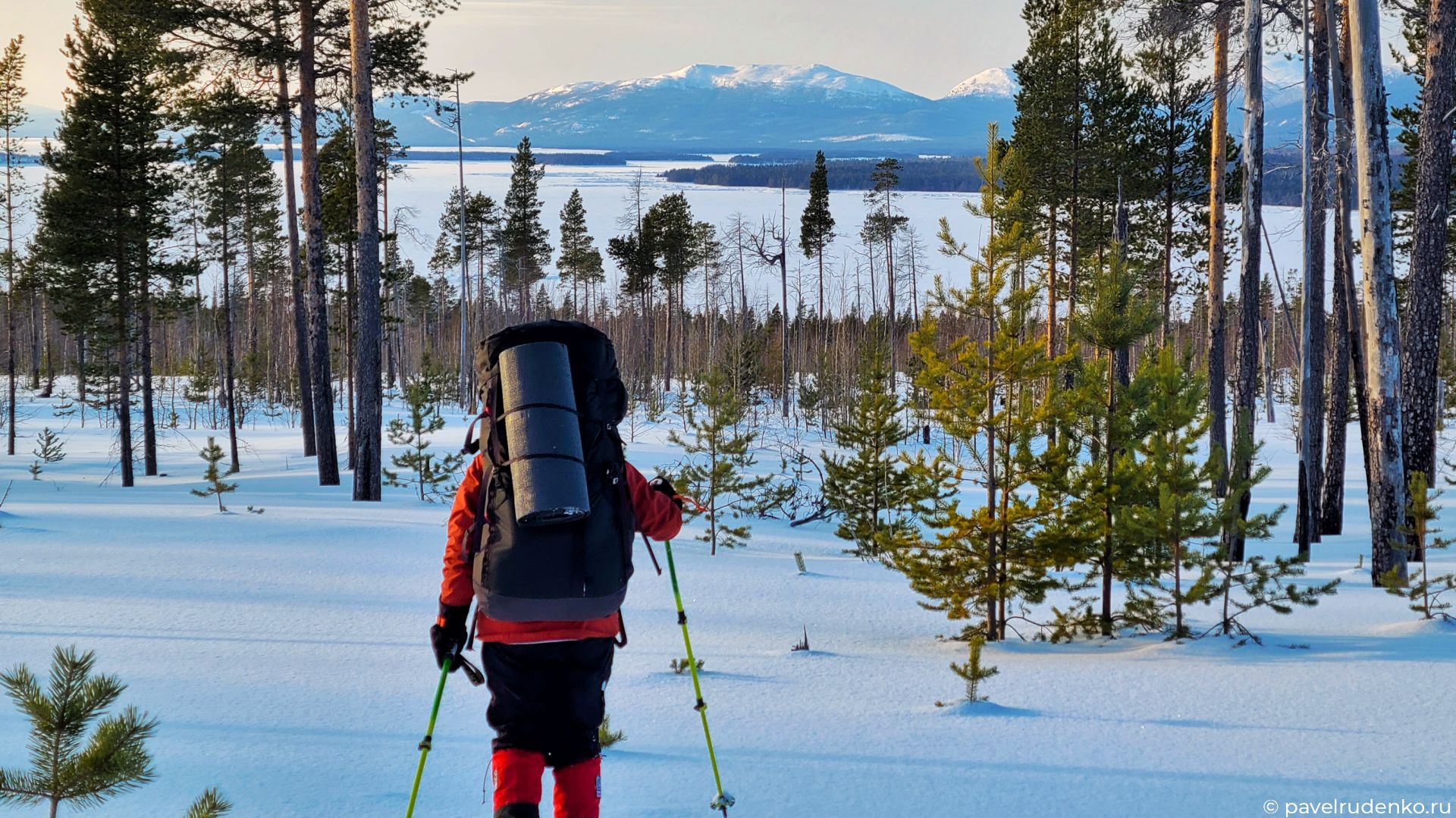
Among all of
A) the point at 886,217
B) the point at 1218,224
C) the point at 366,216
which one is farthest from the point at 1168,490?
the point at 886,217

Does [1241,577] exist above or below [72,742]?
below

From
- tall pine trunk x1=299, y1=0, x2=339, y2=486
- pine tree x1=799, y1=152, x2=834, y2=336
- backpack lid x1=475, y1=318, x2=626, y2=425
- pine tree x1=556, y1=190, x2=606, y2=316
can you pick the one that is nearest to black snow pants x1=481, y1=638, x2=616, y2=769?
backpack lid x1=475, y1=318, x2=626, y2=425

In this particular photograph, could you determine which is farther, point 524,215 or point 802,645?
point 524,215

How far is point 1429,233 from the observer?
28.0 feet

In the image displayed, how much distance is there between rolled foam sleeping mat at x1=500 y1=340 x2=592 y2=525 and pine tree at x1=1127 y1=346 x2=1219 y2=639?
509 cm

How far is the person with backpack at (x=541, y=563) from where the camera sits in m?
3.07

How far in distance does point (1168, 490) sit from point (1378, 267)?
3486 mm

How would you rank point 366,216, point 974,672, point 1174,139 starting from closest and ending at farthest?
point 974,672 < point 366,216 < point 1174,139

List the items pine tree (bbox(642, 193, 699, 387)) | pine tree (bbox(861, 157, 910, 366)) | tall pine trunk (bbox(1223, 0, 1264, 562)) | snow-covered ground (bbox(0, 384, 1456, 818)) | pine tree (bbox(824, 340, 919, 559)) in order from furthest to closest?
pine tree (bbox(642, 193, 699, 387))
pine tree (bbox(861, 157, 910, 366))
pine tree (bbox(824, 340, 919, 559))
tall pine trunk (bbox(1223, 0, 1264, 562))
snow-covered ground (bbox(0, 384, 1456, 818))

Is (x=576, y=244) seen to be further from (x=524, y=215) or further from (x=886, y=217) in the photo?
(x=886, y=217)

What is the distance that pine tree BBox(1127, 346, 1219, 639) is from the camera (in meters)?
6.90

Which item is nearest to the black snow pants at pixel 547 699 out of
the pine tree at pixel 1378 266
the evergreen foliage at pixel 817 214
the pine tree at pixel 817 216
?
the pine tree at pixel 1378 266

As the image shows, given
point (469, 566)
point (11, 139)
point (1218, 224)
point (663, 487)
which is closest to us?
point (469, 566)

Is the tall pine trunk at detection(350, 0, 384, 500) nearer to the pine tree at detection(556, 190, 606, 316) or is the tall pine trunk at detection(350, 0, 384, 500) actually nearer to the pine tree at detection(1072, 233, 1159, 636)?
the pine tree at detection(1072, 233, 1159, 636)
